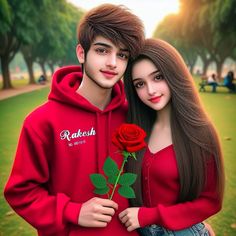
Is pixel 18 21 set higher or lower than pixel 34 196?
higher

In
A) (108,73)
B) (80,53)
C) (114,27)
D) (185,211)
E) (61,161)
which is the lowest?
(185,211)

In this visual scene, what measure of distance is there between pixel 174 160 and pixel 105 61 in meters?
0.86

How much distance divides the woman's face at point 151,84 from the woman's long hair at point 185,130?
4 cm

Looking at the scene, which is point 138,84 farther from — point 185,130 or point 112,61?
point 185,130

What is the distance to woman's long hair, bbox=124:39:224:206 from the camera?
2.34 metres

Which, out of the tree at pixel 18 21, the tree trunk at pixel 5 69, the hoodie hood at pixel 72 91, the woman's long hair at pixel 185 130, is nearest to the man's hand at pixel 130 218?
the woman's long hair at pixel 185 130

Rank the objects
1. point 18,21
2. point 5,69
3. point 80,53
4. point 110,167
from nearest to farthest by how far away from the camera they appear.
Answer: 1. point 110,167
2. point 80,53
3. point 18,21
4. point 5,69

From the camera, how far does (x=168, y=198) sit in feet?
7.98

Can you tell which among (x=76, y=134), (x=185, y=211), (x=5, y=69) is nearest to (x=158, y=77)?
(x=76, y=134)

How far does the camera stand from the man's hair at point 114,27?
2.30 meters

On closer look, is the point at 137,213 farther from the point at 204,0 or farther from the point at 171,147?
the point at 204,0

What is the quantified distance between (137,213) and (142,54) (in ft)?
3.70

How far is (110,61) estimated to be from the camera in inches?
89.9

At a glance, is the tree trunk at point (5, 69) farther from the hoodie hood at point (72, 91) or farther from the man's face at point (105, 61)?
the man's face at point (105, 61)
